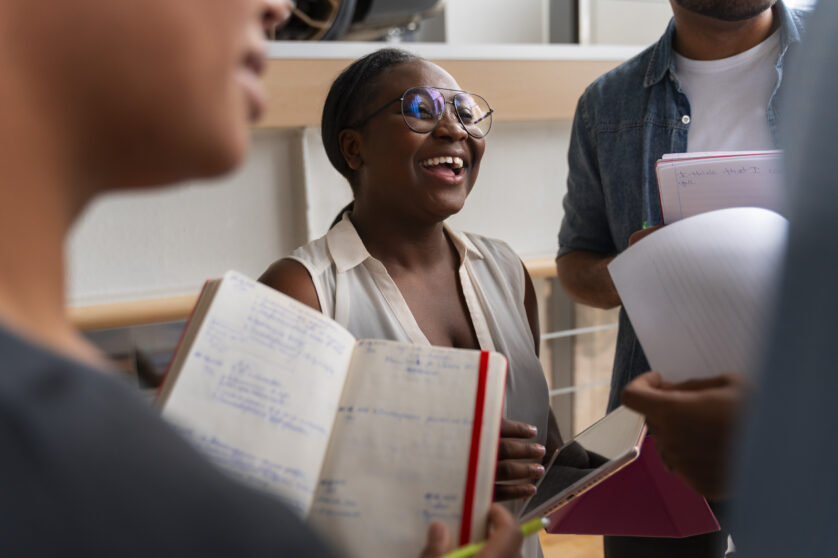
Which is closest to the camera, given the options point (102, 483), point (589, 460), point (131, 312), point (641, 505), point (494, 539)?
point (102, 483)

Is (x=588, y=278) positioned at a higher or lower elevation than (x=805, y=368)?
lower

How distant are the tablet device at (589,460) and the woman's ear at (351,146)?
0.70 m

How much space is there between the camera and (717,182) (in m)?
1.07

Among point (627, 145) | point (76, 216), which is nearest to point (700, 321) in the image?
point (76, 216)

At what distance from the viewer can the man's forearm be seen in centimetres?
157

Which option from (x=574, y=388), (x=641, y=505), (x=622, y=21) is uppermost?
(x=622, y=21)

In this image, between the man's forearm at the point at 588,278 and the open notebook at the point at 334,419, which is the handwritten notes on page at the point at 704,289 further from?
the man's forearm at the point at 588,278

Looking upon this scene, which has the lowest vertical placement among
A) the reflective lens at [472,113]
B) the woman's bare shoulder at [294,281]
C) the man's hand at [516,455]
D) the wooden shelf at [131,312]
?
the wooden shelf at [131,312]

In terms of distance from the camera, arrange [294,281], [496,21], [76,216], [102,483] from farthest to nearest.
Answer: [496,21] → [294,281] → [76,216] → [102,483]

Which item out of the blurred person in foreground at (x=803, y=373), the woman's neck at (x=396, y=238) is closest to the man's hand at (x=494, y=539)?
the blurred person in foreground at (x=803, y=373)

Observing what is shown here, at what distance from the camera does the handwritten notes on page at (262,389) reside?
78cm

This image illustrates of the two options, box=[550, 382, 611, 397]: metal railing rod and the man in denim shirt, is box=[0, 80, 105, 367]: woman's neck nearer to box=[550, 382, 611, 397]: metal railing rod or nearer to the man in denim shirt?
the man in denim shirt

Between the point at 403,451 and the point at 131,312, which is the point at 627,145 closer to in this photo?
the point at 403,451

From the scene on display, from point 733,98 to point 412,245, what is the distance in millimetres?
766
